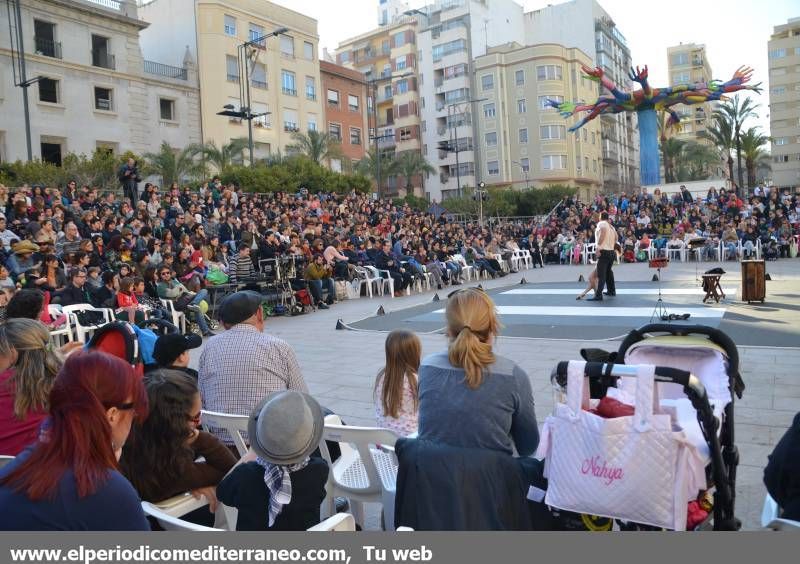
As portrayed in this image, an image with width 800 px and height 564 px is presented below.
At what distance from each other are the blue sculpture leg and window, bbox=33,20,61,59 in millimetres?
32068

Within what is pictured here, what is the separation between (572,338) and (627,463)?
6.70 m

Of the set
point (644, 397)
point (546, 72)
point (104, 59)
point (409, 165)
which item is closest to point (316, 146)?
point (104, 59)

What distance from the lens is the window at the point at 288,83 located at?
43312 mm

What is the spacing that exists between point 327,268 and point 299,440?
13.2m

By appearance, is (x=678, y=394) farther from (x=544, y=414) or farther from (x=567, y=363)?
(x=544, y=414)

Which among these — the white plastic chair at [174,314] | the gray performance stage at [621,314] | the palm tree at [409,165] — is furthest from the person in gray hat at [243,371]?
the palm tree at [409,165]

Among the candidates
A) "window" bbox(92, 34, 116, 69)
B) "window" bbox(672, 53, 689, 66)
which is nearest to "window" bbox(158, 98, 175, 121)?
"window" bbox(92, 34, 116, 69)

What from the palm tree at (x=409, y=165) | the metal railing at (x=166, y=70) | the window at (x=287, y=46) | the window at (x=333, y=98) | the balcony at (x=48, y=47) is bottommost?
the palm tree at (x=409, y=165)

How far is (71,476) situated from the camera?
1825mm

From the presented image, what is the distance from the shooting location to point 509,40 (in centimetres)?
6644

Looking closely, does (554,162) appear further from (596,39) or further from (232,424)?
(232,424)

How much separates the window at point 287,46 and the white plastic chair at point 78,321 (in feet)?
122

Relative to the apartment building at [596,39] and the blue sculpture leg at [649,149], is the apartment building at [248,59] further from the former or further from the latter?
the apartment building at [596,39]

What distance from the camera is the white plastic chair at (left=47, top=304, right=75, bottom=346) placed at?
30.8 feet
